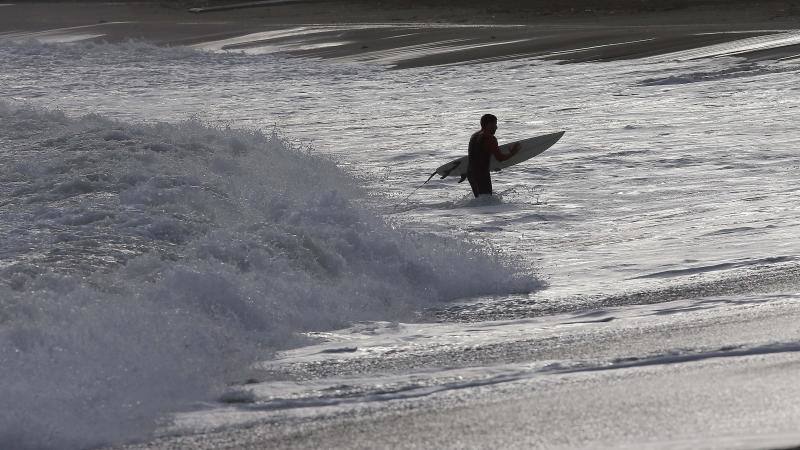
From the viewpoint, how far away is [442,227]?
13.0m

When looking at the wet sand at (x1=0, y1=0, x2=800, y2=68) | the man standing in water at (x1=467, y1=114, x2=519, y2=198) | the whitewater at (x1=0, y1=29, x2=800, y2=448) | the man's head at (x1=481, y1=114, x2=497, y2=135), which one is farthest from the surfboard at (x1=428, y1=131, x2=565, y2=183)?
the wet sand at (x1=0, y1=0, x2=800, y2=68)

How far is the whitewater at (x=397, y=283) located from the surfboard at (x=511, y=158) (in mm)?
204

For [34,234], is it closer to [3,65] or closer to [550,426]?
[550,426]

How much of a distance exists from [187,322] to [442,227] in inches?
195

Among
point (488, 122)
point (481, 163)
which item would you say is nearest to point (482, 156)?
point (481, 163)

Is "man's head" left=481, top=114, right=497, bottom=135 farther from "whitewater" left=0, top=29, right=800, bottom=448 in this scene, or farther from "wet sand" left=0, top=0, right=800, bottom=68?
"wet sand" left=0, top=0, right=800, bottom=68

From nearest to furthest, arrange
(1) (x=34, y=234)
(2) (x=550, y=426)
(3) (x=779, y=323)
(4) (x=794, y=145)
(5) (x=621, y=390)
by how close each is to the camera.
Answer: (2) (x=550, y=426), (5) (x=621, y=390), (3) (x=779, y=323), (1) (x=34, y=234), (4) (x=794, y=145)

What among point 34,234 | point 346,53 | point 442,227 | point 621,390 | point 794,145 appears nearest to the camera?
point 621,390

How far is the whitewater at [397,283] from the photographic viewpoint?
695 cm

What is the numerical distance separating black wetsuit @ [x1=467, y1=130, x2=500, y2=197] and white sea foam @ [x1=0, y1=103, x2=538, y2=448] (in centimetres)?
136

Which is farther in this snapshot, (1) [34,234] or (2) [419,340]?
(1) [34,234]

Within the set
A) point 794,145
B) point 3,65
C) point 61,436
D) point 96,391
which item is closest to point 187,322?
point 96,391

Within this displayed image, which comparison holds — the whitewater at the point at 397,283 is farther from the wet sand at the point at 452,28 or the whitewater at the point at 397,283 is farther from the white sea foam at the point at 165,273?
the wet sand at the point at 452,28

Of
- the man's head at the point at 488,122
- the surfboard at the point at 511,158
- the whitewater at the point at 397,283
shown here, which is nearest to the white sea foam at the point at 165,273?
the whitewater at the point at 397,283
